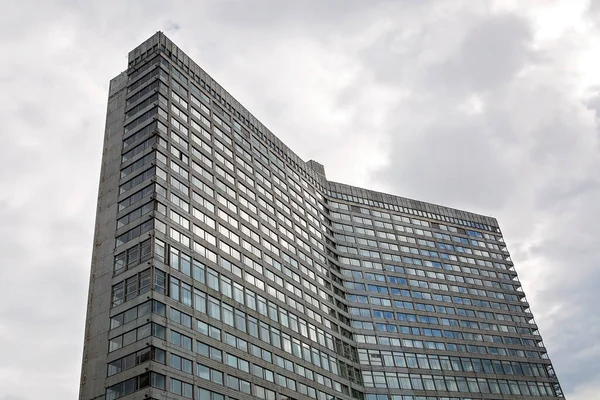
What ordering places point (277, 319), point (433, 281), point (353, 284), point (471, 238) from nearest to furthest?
point (277, 319), point (353, 284), point (433, 281), point (471, 238)

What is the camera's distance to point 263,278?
278ft

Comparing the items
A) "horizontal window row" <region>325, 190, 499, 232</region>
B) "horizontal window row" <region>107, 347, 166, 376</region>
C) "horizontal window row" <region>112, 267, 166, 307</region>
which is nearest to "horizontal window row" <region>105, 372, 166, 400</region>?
"horizontal window row" <region>107, 347, 166, 376</region>

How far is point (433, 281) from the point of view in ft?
397

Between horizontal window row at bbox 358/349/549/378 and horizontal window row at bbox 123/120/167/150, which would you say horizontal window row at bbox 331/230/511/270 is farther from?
horizontal window row at bbox 123/120/167/150

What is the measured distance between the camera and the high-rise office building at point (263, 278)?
6625 centimetres

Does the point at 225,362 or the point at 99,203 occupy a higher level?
the point at 99,203

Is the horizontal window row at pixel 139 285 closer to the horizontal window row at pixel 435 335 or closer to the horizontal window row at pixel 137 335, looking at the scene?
the horizontal window row at pixel 137 335

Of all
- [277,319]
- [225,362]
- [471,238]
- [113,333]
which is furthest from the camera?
[471,238]

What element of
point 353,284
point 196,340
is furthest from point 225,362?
point 353,284

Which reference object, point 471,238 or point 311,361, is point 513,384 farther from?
point 311,361

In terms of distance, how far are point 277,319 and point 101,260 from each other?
993 inches

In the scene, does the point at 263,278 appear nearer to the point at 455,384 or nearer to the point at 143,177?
the point at 143,177

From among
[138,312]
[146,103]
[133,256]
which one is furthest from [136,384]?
[146,103]

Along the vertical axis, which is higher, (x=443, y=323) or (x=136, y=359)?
(x=443, y=323)
